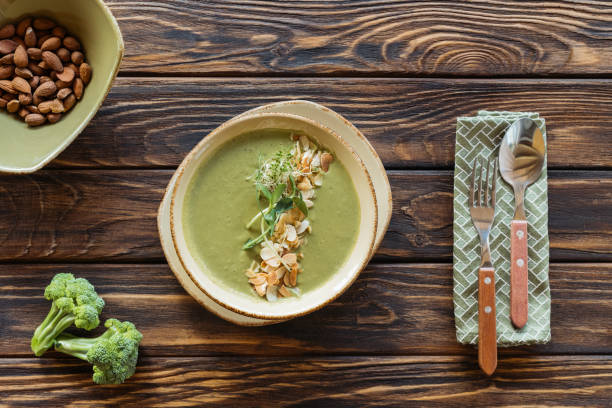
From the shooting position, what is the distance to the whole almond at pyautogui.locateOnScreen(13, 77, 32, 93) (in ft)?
4.17

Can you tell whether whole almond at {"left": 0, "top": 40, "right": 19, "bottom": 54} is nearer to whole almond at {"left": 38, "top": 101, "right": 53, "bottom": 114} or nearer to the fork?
whole almond at {"left": 38, "top": 101, "right": 53, "bottom": 114}

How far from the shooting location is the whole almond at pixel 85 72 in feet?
4.18

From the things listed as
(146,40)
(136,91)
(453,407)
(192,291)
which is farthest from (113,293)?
(453,407)

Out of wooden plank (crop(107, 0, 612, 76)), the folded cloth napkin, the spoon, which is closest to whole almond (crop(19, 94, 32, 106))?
wooden plank (crop(107, 0, 612, 76))

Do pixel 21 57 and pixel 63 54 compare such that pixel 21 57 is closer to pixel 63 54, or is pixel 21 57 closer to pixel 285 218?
pixel 63 54

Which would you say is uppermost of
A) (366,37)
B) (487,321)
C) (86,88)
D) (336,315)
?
(366,37)

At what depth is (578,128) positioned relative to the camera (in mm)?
1417

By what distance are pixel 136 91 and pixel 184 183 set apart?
35 cm

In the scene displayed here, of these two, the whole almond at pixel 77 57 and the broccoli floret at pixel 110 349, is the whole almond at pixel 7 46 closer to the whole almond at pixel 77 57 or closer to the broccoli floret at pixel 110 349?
the whole almond at pixel 77 57

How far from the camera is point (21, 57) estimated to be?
1268 mm

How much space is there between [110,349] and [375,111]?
89cm

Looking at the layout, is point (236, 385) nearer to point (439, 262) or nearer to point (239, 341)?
point (239, 341)

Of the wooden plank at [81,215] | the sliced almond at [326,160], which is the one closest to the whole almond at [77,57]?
the wooden plank at [81,215]

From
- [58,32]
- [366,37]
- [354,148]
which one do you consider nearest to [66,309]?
[58,32]
